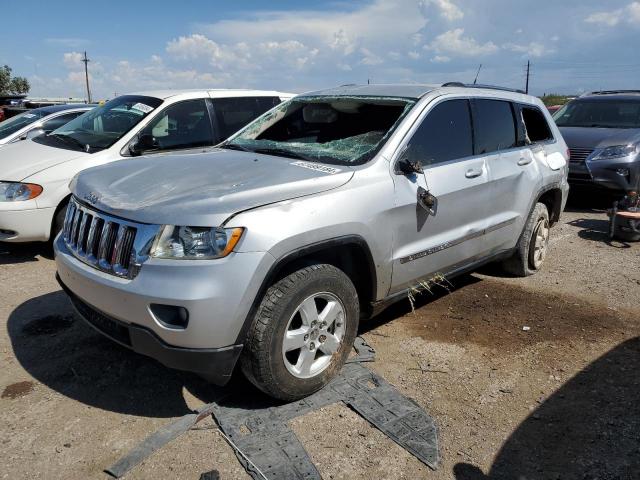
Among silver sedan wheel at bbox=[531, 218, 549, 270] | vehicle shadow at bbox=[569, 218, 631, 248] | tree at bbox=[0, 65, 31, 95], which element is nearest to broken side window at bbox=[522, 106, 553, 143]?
silver sedan wheel at bbox=[531, 218, 549, 270]

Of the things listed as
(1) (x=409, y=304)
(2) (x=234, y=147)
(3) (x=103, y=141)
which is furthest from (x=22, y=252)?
(1) (x=409, y=304)

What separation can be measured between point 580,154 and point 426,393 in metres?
6.41

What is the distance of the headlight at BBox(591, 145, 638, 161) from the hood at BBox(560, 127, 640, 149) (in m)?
0.08

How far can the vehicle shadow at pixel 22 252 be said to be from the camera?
5.71 m

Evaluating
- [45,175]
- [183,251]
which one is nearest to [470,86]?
[183,251]

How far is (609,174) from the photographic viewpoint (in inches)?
311

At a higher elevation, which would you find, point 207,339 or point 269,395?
point 207,339

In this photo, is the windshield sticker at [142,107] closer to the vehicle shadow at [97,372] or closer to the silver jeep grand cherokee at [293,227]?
the silver jeep grand cherokee at [293,227]

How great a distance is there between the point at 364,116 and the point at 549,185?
2.23 metres

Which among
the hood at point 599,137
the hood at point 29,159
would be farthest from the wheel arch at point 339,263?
the hood at point 599,137

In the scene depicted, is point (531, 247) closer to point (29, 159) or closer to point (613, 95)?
point (29, 159)

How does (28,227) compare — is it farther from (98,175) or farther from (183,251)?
(183,251)

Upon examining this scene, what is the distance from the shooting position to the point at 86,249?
10.1 ft

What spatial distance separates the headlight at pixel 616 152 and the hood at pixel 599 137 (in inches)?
3.0
